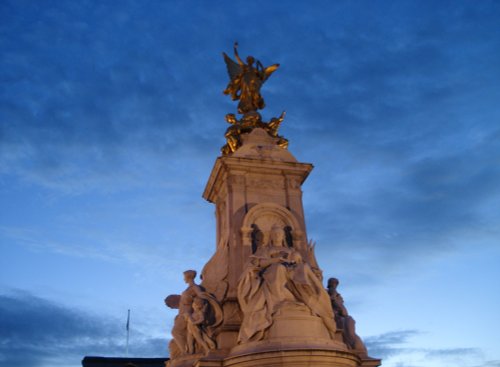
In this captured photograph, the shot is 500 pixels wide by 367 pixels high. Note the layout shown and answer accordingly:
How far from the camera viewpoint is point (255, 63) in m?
17.5

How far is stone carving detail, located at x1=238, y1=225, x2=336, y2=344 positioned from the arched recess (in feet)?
5.62

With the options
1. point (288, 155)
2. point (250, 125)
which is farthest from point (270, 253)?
point (250, 125)

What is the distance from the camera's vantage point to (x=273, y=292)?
1105 centimetres

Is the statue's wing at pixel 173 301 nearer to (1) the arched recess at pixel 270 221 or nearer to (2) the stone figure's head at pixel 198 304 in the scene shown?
(2) the stone figure's head at pixel 198 304

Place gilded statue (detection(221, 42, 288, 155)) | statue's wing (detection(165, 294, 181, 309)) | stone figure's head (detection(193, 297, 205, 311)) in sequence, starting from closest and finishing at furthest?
stone figure's head (detection(193, 297, 205, 311)), statue's wing (detection(165, 294, 181, 309)), gilded statue (detection(221, 42, 288, 155))

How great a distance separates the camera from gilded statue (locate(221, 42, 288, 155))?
15.7 m

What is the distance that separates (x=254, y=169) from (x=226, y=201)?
1172 mm

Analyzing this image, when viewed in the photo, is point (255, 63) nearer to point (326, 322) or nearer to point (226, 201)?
point (226, 201)

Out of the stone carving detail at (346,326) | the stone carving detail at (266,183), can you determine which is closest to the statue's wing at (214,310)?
the stone carving detail at (346,326)

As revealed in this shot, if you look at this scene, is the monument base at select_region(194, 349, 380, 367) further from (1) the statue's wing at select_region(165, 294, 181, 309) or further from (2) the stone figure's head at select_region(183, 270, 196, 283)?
(1) the statue's wing at select_region(165, 294, 181, 309)

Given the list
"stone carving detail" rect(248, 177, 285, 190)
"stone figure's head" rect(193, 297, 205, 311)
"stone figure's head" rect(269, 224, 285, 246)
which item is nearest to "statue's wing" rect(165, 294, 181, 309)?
"stone figure's head" rect(193, 297, 205, 311)

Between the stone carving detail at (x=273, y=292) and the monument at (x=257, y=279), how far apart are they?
0.07 feet

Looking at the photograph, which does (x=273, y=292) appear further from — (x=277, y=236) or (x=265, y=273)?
(x=277, y=236)

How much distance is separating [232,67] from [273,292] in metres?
9.03
